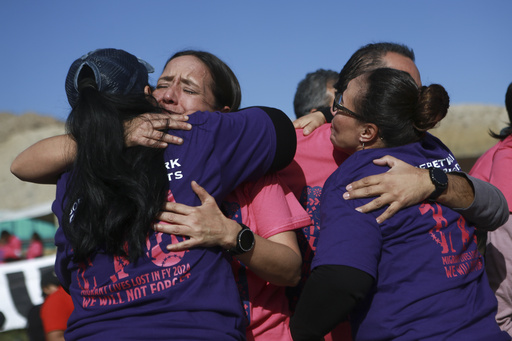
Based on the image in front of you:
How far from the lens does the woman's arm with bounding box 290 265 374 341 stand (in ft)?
6.10

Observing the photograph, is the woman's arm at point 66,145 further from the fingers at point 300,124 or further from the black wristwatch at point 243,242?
the fingers at point 300,124

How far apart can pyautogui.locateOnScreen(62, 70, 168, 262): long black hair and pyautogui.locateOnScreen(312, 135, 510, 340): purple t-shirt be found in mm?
659

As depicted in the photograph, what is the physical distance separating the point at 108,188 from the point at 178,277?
0.38 metres

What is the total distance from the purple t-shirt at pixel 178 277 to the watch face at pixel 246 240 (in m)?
0.09

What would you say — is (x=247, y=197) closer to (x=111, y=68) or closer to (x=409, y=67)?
(x=111, y=68)

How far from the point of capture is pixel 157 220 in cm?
184

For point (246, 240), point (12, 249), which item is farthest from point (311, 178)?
point (12, 249)

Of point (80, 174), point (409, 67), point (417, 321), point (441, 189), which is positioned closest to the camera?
point (80, 174)

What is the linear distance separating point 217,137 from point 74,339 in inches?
34.0

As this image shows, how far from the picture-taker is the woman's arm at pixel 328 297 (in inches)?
73.2

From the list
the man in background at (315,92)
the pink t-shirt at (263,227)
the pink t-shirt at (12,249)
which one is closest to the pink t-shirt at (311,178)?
the pink t-shirt at (263,227)

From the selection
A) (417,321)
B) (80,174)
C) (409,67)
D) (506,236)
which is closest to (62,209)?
(80,174)

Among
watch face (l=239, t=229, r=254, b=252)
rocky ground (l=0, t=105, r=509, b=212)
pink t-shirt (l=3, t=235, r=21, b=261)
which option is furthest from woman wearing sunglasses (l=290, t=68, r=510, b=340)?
rocky ground (l=0, t=105, r=509, b=212)

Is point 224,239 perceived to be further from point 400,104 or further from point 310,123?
point 310,123
